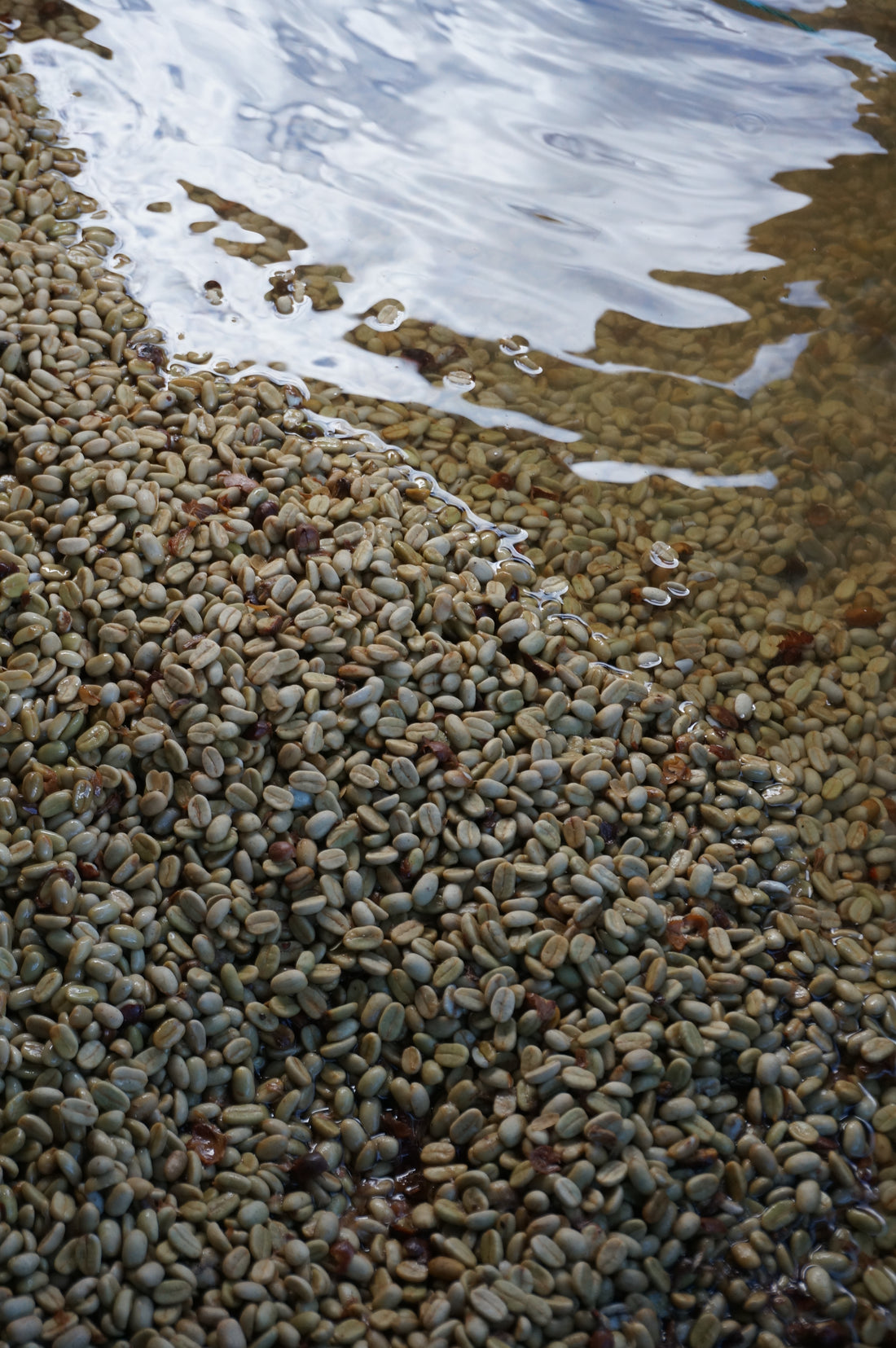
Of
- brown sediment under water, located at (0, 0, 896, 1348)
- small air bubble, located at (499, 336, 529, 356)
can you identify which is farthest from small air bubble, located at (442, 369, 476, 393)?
small air bubble, located at (499, 336, 529, 356)

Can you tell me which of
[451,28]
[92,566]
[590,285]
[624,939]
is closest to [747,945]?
[624,939]

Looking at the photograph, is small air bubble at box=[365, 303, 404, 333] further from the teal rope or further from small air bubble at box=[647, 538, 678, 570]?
the teal rope

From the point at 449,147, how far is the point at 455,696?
1761 mm

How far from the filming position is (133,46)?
9.79ft

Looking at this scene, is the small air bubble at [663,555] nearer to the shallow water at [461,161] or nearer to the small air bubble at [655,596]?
the small air bubble at [655,596]

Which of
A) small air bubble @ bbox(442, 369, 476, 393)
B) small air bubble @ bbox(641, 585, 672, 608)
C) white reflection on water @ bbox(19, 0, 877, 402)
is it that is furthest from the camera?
white reflection on water @ bbox(19, 0, 877, 402)

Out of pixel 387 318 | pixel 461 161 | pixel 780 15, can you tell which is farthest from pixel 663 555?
pixel 780 15

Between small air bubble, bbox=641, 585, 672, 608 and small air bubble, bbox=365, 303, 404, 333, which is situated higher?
small air bubble, bbox=365, 303, 404, 333

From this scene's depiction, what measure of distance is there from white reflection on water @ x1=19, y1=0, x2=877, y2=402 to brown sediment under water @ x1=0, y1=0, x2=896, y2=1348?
0.02 m

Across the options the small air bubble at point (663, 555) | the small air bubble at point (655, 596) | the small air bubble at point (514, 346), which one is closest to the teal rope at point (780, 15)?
the small air bubble at point (514, 346)

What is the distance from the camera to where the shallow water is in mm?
2539

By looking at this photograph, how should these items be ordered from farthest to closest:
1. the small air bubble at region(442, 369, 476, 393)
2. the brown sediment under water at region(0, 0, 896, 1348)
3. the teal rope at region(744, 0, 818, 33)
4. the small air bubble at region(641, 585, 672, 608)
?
1. the teal rope at region(744, 0, 818, 33)
2. the small air bubble at region(442, 369, 476, 393)
3. the small air bubble at region(641, 585, 672, 608)
4. the brown sediment under water at region(0, 0, 896, 1348)

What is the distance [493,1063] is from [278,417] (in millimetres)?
1439

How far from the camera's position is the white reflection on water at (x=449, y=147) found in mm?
2568
